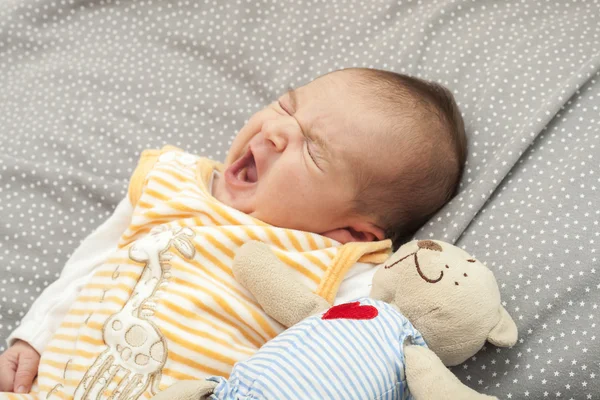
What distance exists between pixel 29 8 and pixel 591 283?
1.49 metres

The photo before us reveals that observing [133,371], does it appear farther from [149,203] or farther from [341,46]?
[341,46]

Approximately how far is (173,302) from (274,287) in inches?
6.6

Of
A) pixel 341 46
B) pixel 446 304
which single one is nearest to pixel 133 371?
pixel 446 304

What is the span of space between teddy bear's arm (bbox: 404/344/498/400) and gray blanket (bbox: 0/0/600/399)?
0.16m

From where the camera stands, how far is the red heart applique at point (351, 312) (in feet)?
2.87

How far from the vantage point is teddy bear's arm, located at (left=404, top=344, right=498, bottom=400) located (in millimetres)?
787

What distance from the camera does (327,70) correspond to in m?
1.56

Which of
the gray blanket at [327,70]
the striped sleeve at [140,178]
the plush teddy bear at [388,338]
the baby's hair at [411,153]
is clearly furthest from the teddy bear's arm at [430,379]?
the striped sleeve at [140,178]

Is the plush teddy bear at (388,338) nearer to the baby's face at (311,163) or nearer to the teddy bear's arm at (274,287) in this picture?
the teddy bear's arm at (274,287)

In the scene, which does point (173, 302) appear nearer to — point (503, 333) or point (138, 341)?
point (138, 341)

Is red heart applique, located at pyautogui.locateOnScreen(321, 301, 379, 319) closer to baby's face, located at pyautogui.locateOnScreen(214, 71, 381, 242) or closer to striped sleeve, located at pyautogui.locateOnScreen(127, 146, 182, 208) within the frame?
baby's face, located at pyautogui.locateOnScreen(214, 71, 381, 242)

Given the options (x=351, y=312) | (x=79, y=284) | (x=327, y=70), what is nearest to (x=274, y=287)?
(x=351, y=312)

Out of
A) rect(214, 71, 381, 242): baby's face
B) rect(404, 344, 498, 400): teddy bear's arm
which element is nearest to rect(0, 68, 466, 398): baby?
rect(214, 71, 381, 242): baby's face

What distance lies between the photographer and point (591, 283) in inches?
37.2
